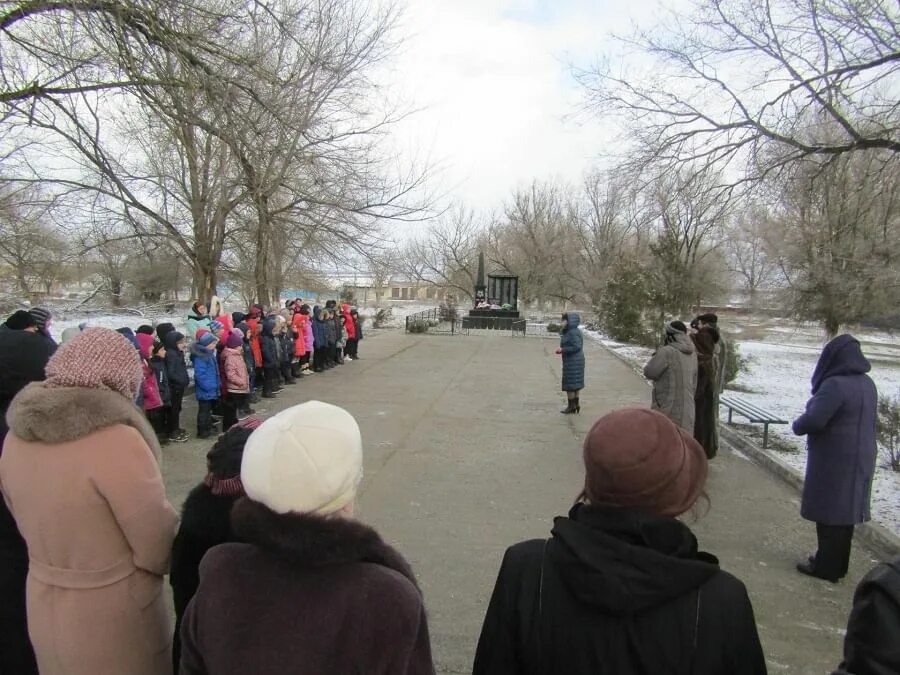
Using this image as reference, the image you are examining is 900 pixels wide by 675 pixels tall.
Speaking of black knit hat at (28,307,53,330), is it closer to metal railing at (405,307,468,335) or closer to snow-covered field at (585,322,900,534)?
snow-covered field at (585,322,900,534)

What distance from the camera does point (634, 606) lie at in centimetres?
138

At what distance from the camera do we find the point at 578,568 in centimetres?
144

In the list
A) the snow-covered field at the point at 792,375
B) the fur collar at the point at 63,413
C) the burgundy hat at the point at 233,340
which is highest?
the fur collar at the point at 63,413

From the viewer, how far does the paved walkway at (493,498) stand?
363 cm

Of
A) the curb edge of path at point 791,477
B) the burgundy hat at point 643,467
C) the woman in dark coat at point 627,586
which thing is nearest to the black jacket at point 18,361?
the woman in dark coat at point 627,586

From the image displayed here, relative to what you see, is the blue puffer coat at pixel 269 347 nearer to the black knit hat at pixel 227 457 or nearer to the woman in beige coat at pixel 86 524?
the woman in beige coat at pixel 86 524

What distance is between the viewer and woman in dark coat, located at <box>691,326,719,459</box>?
6508mm

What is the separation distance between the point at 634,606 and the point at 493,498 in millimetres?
4409

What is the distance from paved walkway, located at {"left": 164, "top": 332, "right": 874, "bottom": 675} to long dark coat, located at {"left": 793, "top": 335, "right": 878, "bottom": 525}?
0.56 meters

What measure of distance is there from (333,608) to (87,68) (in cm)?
656

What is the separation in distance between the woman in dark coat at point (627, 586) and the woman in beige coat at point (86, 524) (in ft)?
3.70

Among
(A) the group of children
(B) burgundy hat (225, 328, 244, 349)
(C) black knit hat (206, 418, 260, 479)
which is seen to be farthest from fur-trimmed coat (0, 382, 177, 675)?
(B) burgundy hat (225, 328, 244, 349)

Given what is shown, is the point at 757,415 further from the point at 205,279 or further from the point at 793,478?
the point at 205,279

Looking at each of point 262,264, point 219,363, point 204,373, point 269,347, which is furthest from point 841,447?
point 262,264
